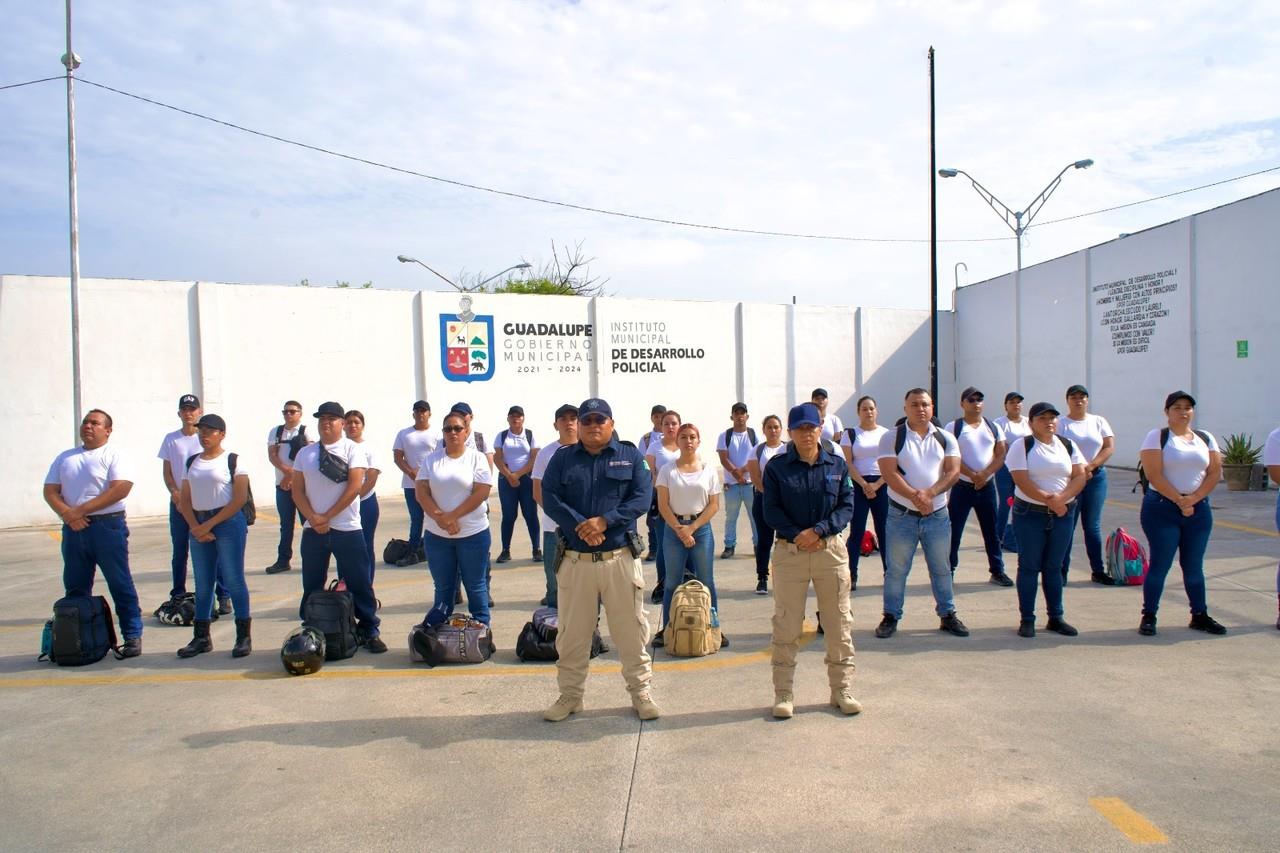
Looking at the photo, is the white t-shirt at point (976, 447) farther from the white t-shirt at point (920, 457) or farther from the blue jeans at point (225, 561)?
the blue jeans at point (225, 561)

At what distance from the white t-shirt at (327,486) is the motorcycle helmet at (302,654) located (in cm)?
93

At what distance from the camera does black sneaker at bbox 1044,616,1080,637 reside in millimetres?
6754

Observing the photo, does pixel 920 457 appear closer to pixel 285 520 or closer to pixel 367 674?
pixel 367 674

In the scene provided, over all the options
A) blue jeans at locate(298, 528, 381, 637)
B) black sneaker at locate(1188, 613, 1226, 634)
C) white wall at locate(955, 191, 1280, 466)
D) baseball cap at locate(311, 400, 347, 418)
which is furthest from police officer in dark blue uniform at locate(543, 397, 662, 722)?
white wall at locate(955, 191, 1280, 466)

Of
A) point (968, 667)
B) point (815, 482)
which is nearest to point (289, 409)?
point (815, 482)

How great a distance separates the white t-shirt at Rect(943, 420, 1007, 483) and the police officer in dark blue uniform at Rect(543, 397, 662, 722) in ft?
15.0

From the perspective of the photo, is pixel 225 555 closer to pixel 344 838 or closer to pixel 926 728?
pixel 344 838

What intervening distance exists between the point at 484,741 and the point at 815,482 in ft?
7.94

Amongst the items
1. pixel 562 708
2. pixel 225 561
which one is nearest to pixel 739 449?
pixel 562 708

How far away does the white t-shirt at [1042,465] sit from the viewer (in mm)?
6867

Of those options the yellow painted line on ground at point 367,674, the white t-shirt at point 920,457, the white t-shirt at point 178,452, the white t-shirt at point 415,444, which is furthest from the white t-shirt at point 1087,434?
the white t-shirt at point 178,452

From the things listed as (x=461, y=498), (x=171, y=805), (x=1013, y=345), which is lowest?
(x=171, y=805)

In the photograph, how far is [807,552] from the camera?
17.2ft

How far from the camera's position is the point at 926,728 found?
16.1ft
